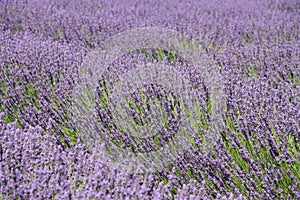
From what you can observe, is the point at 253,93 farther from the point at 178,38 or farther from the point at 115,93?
the point at 178,38

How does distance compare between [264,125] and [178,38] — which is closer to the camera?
[264,125]

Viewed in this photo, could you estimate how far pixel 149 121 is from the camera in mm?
2246

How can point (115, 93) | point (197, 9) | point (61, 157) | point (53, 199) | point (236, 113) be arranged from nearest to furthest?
point (53, 199) < point (61, 157) < point (236, 113) < point (115, 93) < point (197, 9)

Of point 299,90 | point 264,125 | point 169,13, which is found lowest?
point 264,125

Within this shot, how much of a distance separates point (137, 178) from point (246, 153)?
0.64 metres

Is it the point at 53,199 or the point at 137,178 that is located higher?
the point at 137,178

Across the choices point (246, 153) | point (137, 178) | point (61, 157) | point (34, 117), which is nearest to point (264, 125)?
point (246, 153)

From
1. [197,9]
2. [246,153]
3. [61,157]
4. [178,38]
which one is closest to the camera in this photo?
[61,157]

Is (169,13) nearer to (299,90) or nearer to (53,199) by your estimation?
(299,90)

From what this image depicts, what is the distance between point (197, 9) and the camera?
4.60 m

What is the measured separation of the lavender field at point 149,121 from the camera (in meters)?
1.64

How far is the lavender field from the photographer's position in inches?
64.4

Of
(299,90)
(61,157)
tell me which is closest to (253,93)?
(299,90)

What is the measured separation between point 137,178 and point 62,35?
253 centimetres
